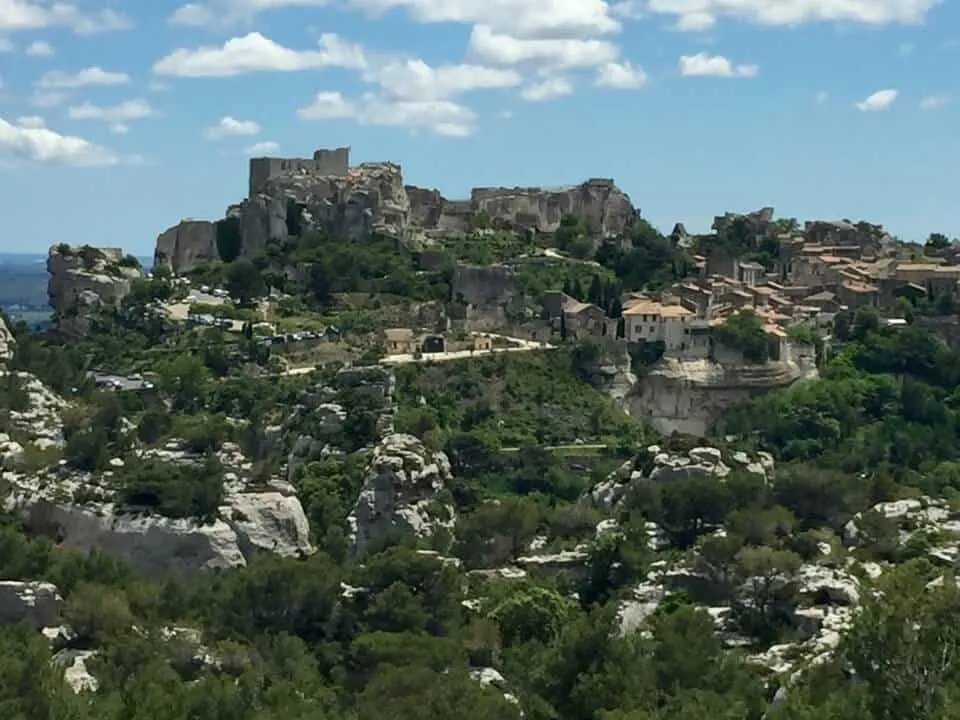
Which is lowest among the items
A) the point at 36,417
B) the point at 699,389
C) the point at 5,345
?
the point at 699,389

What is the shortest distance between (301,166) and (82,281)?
48.0 feet

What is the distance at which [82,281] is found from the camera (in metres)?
60.9

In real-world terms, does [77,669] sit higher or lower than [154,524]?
lower

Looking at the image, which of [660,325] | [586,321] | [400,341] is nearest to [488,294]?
[586,321]

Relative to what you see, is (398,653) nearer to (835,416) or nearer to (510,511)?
(510,511)

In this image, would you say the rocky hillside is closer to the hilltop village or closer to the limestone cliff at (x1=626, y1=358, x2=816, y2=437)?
the hilltop village

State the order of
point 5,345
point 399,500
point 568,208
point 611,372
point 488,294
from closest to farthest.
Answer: point 399,500
point 5,345
point 611,372
point 488,294
point 568,208

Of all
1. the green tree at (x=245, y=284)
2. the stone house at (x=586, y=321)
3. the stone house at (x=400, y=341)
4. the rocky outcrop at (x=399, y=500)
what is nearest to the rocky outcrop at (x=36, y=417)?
the rocky outcrop at (x=399, y=500)

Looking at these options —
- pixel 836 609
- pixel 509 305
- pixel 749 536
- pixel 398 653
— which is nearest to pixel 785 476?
pixel 749 536

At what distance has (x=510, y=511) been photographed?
38.7 metres

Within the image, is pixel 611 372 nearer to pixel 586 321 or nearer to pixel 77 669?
pixel 586 321

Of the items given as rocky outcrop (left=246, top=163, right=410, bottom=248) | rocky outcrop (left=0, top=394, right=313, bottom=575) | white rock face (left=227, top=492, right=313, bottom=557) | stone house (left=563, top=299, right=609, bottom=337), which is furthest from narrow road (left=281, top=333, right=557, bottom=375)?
rocky outcrop (left=0, top=394, right=313, bottom=575)

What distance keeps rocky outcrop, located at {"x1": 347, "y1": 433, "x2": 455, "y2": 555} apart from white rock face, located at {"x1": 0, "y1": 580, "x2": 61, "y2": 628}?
915 cm

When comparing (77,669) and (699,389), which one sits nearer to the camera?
(77,669)
